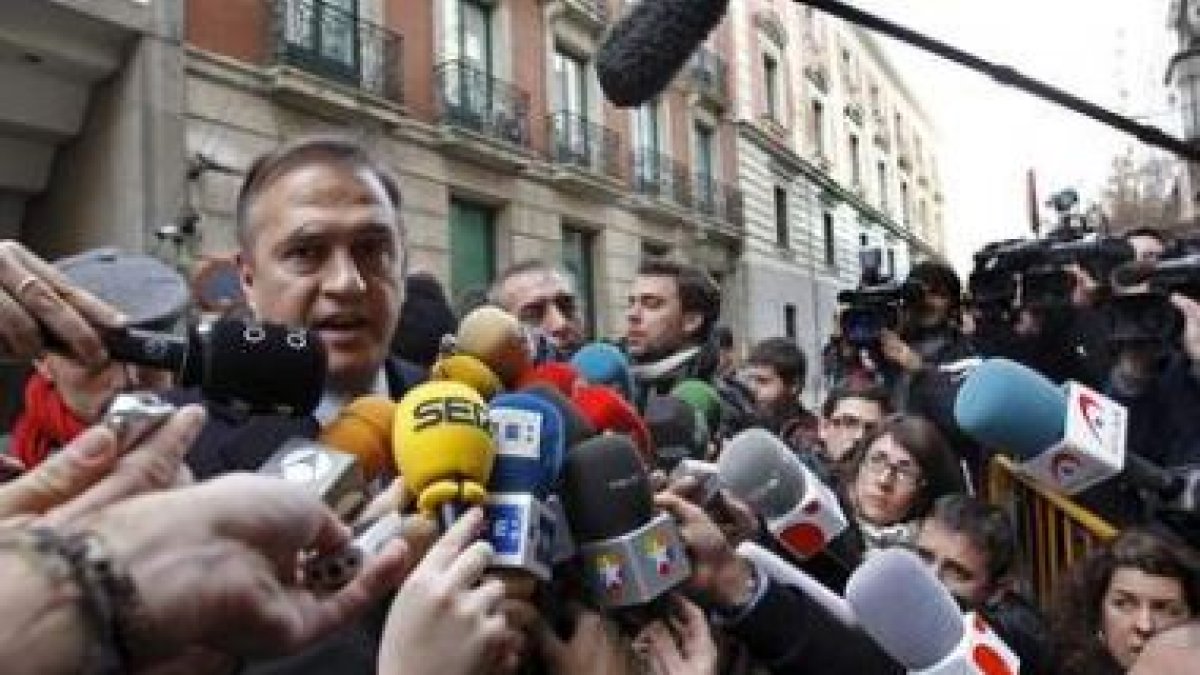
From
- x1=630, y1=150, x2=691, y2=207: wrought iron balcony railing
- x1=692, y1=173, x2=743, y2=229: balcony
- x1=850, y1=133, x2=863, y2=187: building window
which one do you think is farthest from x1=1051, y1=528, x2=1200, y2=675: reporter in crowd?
x1=850, y1=133, x2=863, y2=187: building window

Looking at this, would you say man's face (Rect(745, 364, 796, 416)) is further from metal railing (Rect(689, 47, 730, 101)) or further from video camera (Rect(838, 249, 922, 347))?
metal railing (Rect(689, 47, 730, 101))

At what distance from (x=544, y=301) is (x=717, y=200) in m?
17.6

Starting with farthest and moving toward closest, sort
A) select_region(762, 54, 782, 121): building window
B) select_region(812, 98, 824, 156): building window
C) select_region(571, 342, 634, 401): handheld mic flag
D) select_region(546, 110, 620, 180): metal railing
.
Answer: select_region(812, 98, 824, 156): building window, select_region(762, 54, 782, 121): building window, select_region(546, 110, 620, 180): metal railing, select_region(571, 342, 634, 401): handheld mic flag

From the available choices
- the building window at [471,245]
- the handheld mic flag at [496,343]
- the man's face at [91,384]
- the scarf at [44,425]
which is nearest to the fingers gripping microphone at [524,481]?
the handheld mic flag at [496,343]

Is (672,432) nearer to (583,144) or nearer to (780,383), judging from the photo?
(780,383)

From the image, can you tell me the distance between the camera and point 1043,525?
3.00 meters

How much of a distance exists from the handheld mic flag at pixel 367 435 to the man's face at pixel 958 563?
1.47 m

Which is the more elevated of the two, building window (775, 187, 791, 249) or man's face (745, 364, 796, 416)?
building window (775, 187, 791, 249)

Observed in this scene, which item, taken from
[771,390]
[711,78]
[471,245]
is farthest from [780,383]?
[711,78]

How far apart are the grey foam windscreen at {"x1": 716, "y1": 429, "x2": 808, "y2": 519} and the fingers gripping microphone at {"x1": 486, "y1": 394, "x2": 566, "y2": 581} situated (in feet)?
1.64

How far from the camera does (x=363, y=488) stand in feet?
4.13

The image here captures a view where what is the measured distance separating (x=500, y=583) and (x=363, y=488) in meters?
0.17

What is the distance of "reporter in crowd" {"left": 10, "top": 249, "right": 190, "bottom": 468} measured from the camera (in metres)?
1.49

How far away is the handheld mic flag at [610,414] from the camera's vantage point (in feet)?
5.43
